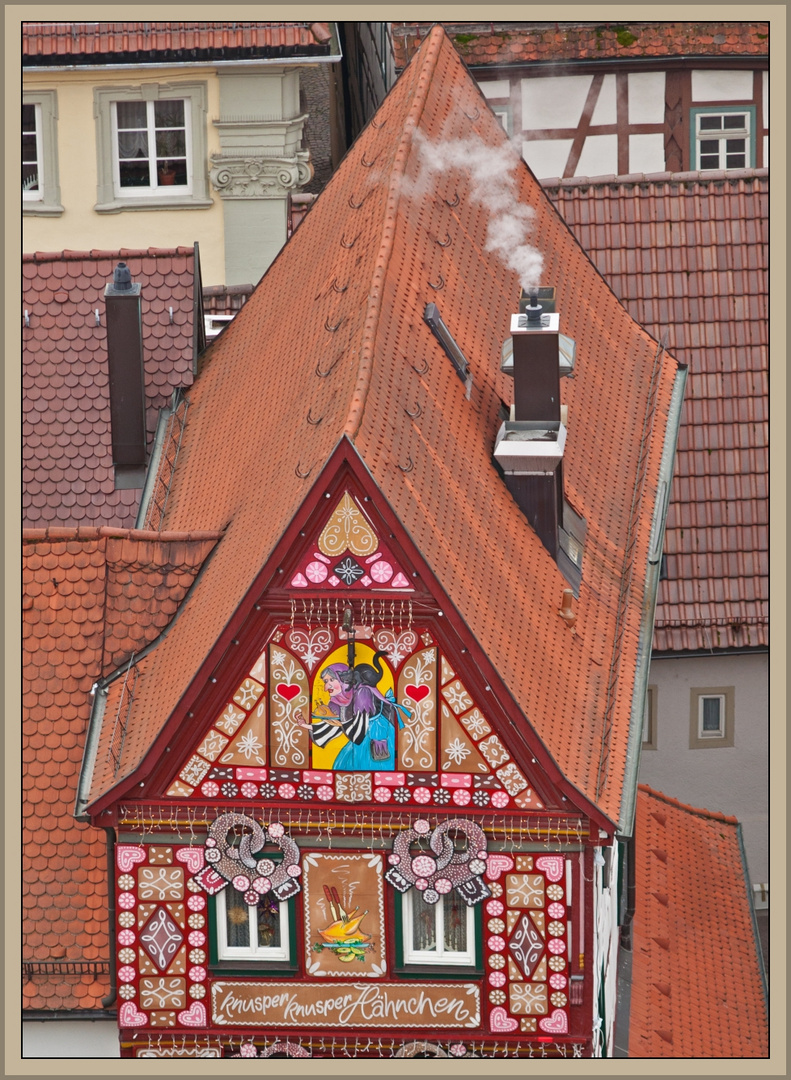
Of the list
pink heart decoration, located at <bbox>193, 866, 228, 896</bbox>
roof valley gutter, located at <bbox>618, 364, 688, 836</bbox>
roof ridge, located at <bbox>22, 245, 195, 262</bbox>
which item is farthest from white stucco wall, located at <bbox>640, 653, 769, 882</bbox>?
pink heart decoration, located at <bbox>193, 866, 228, 896</bbox>

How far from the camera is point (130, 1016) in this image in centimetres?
2342

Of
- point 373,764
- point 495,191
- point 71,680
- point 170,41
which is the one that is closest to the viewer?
point 373,764

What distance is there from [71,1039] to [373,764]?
4107mm

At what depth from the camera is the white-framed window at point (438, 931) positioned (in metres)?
23.0

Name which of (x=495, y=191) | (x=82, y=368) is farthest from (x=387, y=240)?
(x=82, y=368)

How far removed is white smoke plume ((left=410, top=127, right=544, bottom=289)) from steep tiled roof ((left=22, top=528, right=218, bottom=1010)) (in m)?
6.18

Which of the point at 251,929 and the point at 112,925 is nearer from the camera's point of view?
the point at 251,929

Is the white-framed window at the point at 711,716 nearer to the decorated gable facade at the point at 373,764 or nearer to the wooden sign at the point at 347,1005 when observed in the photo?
the decorated gable facade at the point at 373,764

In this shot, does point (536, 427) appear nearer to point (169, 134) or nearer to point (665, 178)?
point (665, 178)

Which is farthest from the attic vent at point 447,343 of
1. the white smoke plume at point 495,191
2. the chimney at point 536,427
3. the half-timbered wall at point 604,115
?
the half-timbered wall at point 604,115

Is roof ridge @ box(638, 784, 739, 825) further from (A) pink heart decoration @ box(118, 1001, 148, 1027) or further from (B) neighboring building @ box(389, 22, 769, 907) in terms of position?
(A) pink heart decoration @ box(118, 1001, 148, 1027)

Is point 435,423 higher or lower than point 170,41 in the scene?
lower

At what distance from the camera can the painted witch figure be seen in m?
22.5

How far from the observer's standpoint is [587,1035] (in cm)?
2303
